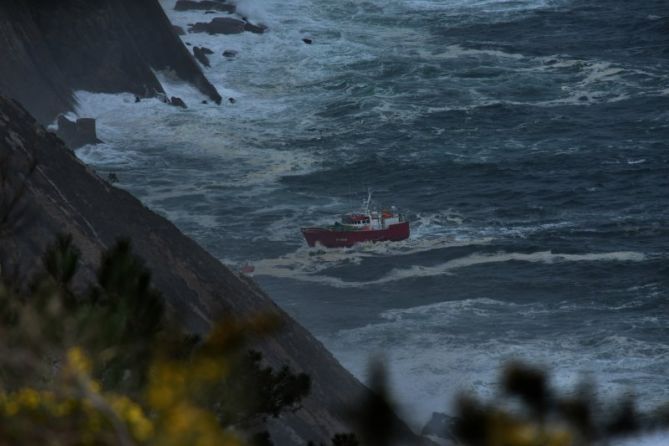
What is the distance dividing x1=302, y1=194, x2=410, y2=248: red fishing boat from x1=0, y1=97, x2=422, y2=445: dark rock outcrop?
17615 millimetres

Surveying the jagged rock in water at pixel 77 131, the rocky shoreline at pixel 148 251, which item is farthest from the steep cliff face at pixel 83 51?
the rocky shoreline at pixel 148 251

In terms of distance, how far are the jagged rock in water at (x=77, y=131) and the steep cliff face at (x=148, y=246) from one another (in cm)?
2714

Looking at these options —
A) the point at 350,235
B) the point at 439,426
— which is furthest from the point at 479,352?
the point at 350,235

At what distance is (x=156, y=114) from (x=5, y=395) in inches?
1946

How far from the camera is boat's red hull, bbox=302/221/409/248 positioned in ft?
151

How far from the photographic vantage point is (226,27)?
77.1 m

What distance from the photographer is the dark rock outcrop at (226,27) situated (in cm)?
7675

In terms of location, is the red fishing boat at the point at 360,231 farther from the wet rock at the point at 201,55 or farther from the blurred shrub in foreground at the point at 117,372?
the blurred shrub in foreground at the point at 117,372

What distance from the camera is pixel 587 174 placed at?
54.0 metres

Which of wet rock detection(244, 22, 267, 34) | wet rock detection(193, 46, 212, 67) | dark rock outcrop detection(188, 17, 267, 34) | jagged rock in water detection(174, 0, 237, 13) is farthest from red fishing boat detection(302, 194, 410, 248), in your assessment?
jagged rock in water detection(174, 0, 237, 13)

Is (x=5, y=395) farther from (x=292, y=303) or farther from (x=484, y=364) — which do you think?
(x=292, y=303)

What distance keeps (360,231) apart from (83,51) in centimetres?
1983

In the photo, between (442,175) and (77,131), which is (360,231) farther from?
(77,131)

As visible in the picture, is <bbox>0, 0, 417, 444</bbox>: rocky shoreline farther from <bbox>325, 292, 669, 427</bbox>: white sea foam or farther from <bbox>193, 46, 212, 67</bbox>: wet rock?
<bbox>193, 46, 212, 67</bbox>: wet rock
